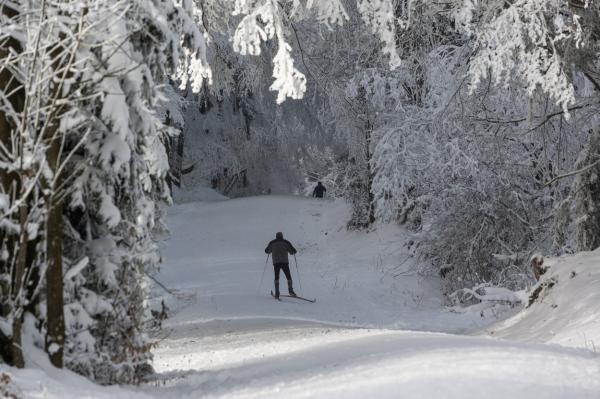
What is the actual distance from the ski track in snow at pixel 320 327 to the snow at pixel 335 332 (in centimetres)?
3

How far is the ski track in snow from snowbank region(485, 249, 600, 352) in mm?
1624

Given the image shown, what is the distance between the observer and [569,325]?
10.2 m

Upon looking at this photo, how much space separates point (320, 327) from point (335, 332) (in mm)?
2368

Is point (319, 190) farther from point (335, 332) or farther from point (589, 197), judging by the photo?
point (335, 332)

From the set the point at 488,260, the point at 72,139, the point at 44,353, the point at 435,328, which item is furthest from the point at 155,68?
the point at 488,260

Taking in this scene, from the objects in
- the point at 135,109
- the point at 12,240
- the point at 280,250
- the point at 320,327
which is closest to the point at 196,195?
the point at 280,250

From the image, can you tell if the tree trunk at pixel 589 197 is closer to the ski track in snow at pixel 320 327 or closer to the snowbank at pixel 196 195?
the ski track in snow at pixel 320 327

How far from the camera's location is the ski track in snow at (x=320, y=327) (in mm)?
5383

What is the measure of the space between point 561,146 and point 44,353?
10.4 m

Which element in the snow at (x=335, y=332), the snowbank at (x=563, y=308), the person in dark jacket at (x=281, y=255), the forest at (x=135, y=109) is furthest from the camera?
the person in dark jacket at (x=281, y=255)

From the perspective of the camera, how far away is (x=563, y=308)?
1114 centimetres

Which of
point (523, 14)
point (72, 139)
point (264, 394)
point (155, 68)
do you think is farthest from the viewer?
point (523, 14)

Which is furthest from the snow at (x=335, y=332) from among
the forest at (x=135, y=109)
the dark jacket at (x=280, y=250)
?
the dark jacket at (x=280, y=250)

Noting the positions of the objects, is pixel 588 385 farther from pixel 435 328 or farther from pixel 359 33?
pixel 435 328
